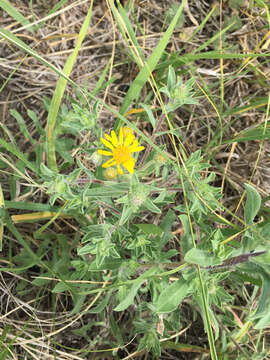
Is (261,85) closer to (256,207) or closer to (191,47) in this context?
(191,47)

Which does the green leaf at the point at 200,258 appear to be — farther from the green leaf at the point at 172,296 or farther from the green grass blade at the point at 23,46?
the green grass blade at the point at 23,46

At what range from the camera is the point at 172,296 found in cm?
260

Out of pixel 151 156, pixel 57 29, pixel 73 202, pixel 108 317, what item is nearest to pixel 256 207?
pixel 151 156

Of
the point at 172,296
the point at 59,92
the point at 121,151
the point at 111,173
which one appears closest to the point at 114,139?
the point at 121,151

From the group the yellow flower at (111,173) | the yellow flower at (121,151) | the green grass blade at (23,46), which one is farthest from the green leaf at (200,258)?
the green grass blade at (23,46)

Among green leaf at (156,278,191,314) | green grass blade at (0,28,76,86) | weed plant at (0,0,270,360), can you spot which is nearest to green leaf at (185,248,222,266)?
weed plant at (0,0,270,360)

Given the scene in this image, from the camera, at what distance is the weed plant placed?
2.65m

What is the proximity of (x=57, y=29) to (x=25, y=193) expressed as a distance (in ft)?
5.38

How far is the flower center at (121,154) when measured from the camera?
2.77 metres

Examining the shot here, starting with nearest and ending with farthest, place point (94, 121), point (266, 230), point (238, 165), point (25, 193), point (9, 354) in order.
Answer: point (266, 230)
point (94, 121)
point (9, 354)
point (25, 193)
point (238, 165)

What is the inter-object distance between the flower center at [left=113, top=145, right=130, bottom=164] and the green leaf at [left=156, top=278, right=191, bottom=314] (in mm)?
866

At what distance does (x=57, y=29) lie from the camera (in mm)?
4062

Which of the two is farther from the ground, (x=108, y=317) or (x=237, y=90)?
(x=237, y=90)

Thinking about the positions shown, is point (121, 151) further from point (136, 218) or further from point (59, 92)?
point (136, 218)
